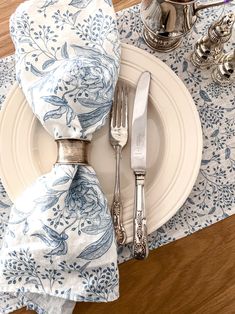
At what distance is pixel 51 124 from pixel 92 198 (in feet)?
0.33

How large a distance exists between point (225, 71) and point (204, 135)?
9cm

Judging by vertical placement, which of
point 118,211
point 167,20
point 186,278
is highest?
point 167,20

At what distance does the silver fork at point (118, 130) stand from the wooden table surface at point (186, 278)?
0.08 meters

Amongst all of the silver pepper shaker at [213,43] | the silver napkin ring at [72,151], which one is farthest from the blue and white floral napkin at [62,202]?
the silver pepper shaker at [213,43]

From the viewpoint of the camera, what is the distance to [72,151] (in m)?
0.47

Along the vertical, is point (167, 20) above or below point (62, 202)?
above

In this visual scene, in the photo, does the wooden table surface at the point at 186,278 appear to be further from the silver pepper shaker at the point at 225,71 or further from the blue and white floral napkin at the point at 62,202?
the silver pepper shaker at the point at 225,71

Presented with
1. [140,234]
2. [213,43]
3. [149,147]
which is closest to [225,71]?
[213,43]

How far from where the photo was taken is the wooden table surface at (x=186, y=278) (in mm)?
514

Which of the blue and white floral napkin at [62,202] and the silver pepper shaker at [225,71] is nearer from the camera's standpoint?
the blue and white floral napkin at [62,202]

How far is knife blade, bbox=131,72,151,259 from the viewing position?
1.57 feet

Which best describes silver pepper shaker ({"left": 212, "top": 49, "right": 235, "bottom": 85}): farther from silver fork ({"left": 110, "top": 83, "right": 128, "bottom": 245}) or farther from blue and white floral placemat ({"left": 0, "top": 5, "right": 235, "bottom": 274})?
silver fork ({"left": 110, "top": 83, "right": 128, "bottom": 245})

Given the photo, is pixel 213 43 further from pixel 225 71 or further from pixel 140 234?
pixel 140 234

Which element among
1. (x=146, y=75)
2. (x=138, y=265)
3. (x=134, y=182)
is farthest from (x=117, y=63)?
(x=138, y=265)
